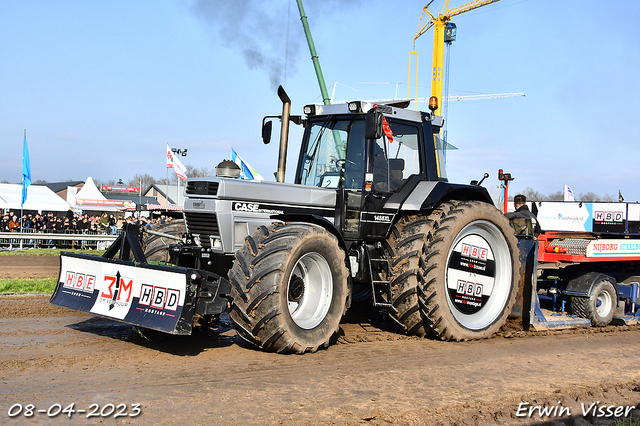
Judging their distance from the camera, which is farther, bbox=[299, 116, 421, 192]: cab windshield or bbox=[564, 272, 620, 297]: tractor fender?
bbox=[564, 272, 620, 297]: tractor fender

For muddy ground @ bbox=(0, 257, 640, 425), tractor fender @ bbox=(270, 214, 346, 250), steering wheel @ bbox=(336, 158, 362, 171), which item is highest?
steering wheel @ bbox=(336, 158, 362, 171)

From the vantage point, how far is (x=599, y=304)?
920cm

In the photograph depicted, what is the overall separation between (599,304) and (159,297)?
7130 mm

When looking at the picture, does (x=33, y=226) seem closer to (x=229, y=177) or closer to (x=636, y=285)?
(x=229, y=177)

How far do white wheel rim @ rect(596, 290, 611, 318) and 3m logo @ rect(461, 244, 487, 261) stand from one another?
9.09ft

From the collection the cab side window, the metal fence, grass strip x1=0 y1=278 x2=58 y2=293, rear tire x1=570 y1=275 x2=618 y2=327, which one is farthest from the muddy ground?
the metal fence

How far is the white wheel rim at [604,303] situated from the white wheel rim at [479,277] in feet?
7.65

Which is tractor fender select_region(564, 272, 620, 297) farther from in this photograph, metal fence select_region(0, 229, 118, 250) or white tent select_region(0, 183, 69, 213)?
white tent select_region(0, 183, 69, 213)

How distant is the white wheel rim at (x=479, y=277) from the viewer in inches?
290

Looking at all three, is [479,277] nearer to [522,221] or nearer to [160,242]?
[522,221]

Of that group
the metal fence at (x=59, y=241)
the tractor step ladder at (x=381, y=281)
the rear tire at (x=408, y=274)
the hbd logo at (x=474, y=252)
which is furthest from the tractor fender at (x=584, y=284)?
the metal fence at (x=59, y=241)

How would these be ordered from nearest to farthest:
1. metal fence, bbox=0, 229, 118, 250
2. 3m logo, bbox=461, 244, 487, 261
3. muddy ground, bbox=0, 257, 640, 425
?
muddy ground, bbox=0, 257, 640, 425 < 3m logo, bbox=461, 244, 487, 261 < metal fence, bbox=0, 229, 118, 250

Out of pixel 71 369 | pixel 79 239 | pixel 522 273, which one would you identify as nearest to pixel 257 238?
pixel 71 369

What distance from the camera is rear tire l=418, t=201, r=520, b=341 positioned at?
6.83m
